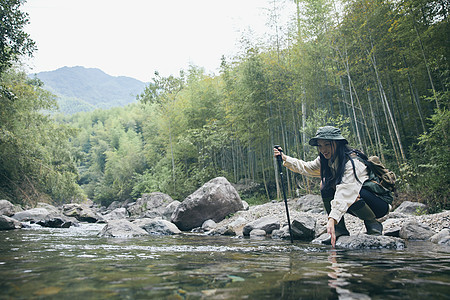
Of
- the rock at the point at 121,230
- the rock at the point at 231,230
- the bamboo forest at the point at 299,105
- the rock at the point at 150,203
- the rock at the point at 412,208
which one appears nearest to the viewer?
the rock at the point at 121,230

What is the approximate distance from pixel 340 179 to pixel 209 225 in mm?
5677

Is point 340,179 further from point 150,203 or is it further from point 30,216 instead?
point 150,203

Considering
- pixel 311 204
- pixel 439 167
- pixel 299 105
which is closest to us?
pixel 439 167

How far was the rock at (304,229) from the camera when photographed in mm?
4762

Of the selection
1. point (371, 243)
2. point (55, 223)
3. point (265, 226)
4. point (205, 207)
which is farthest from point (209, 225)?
point (371, 243)

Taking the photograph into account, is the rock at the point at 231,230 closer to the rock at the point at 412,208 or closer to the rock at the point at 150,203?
the rock at the point at 412,208

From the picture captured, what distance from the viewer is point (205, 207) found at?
28.0 feet

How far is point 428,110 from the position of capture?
31.6ft

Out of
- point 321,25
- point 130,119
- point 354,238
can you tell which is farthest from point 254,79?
point 130,119

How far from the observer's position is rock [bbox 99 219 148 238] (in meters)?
5.59

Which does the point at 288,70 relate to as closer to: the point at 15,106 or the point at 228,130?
the point at 228,130

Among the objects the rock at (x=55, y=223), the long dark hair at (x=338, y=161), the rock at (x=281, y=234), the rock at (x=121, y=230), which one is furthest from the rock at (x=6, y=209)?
the long dark hair at (x=338, y=161)

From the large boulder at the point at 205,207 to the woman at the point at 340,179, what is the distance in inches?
215

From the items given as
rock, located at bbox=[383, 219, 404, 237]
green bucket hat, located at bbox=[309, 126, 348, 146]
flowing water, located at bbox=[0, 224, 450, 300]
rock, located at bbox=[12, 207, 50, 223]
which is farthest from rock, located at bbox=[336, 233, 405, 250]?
rock, located at bbox=[12, 207, 50, 223]
